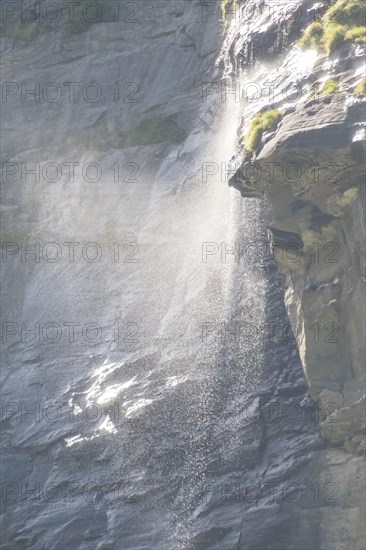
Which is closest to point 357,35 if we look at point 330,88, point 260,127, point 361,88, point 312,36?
point 330,88

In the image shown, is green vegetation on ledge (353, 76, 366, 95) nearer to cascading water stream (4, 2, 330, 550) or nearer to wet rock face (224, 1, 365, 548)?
wet rock face (224, 1, 365, 548)

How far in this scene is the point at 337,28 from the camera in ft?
52.0

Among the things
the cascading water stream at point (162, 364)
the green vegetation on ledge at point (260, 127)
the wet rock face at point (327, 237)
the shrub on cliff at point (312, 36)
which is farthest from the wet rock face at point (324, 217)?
the cascading water stream at point (162, 364)

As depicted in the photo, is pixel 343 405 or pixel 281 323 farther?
pixel 281 323

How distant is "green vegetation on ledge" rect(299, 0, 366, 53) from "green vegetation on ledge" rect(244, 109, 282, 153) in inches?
56.6

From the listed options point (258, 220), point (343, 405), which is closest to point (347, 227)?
point (343, 405)

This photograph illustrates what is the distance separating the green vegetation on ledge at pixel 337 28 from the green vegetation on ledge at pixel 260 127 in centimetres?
144

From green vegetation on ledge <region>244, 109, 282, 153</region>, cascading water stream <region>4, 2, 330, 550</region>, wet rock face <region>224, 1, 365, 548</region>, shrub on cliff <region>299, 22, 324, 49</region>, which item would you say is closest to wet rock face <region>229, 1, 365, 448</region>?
wet rock face <region>224, 1, 365, 548</region>

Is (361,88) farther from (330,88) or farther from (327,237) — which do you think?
(327,237)

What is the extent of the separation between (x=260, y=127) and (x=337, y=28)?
6.93 feet

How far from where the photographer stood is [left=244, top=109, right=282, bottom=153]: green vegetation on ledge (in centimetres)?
1528

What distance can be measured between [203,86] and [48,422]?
921 cm

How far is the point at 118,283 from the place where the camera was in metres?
20.6

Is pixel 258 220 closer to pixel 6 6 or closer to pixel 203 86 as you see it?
pixel 203 86
